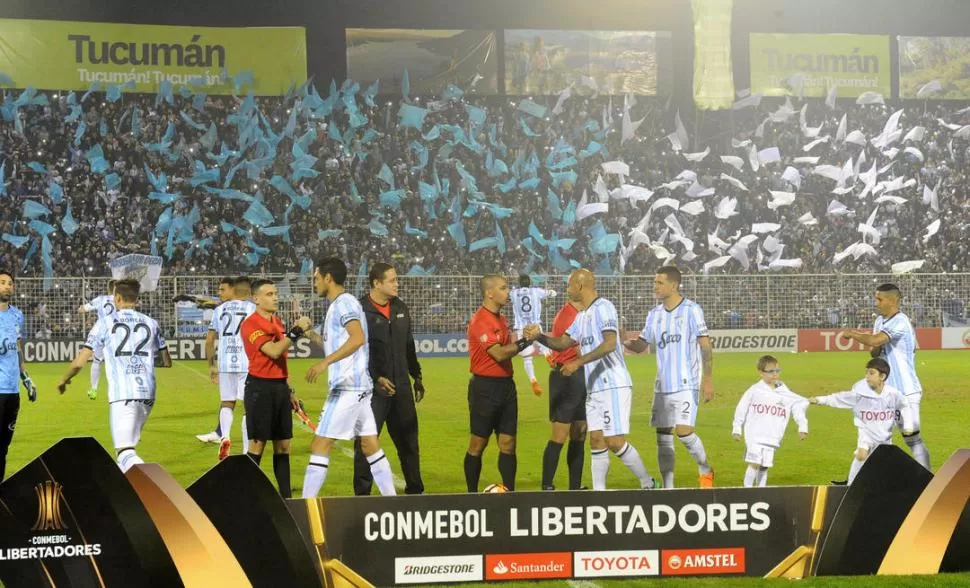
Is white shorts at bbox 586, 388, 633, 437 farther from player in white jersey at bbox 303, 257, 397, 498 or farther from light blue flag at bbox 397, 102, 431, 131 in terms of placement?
light blue flag at bbox 397, 102, 431, 131

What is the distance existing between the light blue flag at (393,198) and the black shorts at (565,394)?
73.3 ft

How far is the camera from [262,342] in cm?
845

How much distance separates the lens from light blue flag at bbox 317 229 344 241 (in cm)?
2948

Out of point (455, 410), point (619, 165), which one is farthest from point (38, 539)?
point (619, 165)

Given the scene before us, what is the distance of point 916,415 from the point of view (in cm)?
967

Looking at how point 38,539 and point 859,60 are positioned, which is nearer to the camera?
point 38,539

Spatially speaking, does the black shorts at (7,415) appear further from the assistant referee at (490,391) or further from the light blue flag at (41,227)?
the light blue flag at (41,227)

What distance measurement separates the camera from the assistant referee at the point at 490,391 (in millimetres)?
8562

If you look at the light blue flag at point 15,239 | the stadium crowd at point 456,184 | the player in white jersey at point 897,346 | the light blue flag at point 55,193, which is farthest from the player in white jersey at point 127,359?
the light blue flag at point 55,193

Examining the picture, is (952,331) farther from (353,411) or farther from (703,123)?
(353,411)

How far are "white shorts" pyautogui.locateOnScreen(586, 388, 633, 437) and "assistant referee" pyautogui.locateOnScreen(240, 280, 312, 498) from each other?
2.36m

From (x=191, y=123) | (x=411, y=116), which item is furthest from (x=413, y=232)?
(x=191, y=123)

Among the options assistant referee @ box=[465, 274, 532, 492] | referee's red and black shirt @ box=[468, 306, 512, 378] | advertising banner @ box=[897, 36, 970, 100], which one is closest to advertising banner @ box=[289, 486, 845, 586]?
assistant referee @ box=[465, 274, 532, 492]

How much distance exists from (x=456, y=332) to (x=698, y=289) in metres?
5.73
